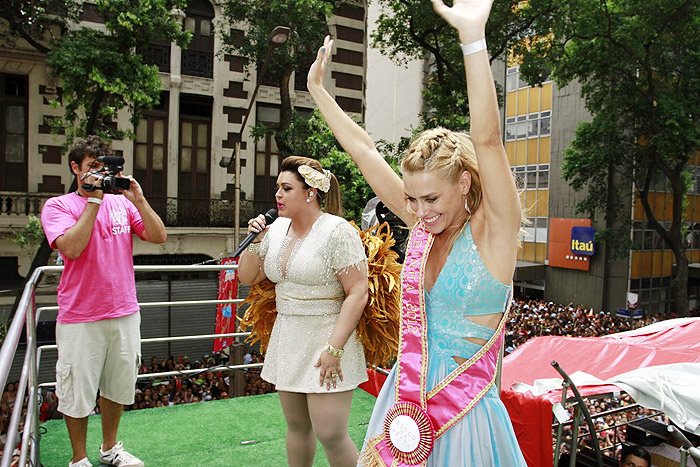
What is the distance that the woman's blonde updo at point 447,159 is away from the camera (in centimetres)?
173

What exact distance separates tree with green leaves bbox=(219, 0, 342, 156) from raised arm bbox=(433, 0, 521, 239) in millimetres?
13129

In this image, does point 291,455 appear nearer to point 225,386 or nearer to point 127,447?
point 127,447

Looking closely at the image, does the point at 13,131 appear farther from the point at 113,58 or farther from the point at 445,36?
the point at 445,36

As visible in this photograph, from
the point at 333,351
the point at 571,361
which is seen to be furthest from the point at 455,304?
the point at 571,361

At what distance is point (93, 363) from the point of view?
3.21m

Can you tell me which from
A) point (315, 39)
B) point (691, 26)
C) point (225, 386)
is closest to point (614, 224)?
point (691, 26)

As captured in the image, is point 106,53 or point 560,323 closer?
point 106,53

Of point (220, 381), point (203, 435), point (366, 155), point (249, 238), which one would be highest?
point (366, 155)

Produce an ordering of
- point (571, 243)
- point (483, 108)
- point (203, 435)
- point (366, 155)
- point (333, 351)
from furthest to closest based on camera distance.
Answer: point (571, 243)
point (203, 435)
point (333, 351)
point (366, 155)
point (483, 108)

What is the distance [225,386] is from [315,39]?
360 inches

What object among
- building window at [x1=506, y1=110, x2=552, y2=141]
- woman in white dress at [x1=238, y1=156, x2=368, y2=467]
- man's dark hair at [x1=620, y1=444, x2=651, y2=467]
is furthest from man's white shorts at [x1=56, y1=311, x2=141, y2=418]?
building window at [x1=506, y1=110, x2=552, y2=141]

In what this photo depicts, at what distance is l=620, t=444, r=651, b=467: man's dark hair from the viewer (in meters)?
5.05

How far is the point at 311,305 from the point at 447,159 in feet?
4.25

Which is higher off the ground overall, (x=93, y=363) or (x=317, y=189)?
(x=317, y=189)
